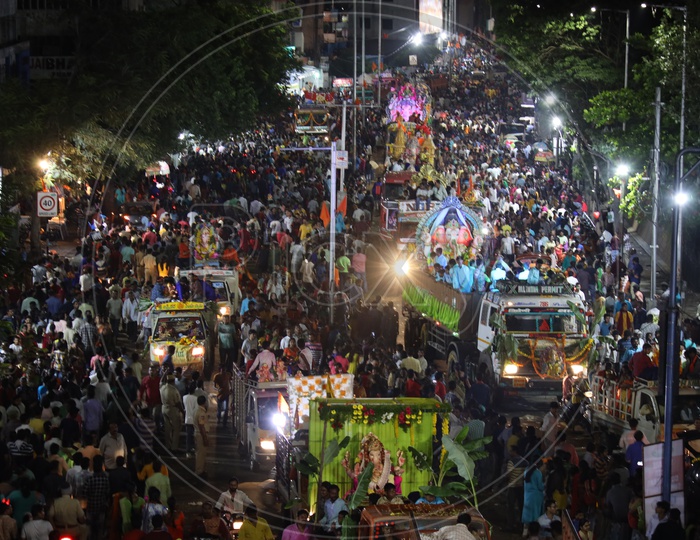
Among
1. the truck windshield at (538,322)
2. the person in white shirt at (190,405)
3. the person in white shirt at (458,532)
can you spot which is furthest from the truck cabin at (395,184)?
the person in white shirt at (458,532)

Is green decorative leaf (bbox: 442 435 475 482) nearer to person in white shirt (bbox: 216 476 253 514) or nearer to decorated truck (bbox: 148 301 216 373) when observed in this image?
person in white shirt (bbox: 216 476 253 514)

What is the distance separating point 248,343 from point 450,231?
27.8 feet

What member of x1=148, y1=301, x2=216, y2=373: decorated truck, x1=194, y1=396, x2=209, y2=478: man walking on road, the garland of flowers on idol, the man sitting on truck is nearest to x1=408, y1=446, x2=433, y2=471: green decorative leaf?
x1=194, y1=396, x2=209, y2=478: man walking on road

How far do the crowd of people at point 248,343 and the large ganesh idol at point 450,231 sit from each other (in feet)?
2.07

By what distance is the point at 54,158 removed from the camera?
33.9 meters

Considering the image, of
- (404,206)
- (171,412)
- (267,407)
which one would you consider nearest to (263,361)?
(171,412)

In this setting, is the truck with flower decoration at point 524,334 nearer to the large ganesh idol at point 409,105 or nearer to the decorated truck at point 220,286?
the decorated truck at point 220,286

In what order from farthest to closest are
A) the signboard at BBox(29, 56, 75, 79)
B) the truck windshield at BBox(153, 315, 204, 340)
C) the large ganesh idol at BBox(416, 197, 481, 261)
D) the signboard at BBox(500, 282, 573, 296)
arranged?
the signboard at BBox(29, 56, 75, 79)
the large ganesh idol at BBox(416, 197, 481, 261)
the truck windshield at BBox(153, 315, 204, 340)
the signboard at BBox(500, 282, 573, 296)

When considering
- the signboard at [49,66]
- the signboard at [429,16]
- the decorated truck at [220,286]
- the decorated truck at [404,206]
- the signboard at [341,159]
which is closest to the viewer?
the decorated truck at [220,286]

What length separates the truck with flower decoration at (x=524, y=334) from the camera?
2188cm

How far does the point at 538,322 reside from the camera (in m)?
22.2

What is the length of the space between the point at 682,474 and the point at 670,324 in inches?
66.3

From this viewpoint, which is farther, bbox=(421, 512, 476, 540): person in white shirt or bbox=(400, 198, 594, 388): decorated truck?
bbox=(400, 198, 594, 388): decorated truck

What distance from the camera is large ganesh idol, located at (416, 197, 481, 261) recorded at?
2994cm
